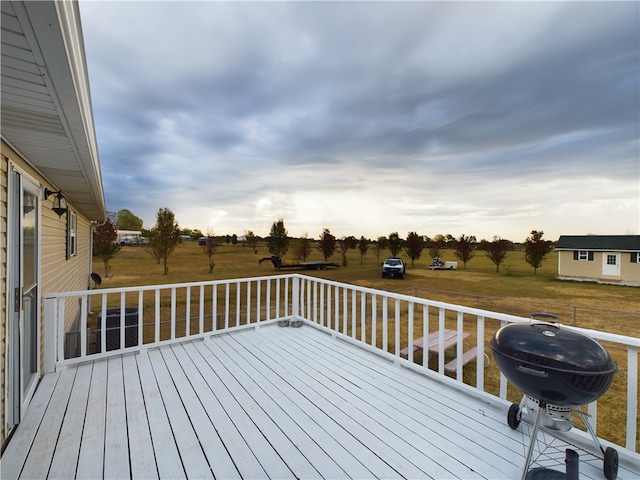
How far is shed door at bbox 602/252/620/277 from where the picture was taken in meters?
18.0

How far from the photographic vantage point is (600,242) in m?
19.0

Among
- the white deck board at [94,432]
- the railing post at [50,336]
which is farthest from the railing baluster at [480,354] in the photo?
the railing post at [50,336]

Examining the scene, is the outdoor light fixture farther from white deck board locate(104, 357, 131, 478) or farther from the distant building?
the distant building

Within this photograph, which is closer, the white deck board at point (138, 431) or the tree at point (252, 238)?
the white deck board at point (138, 431)

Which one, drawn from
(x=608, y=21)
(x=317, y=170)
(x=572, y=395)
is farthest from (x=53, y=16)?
(x=317, y=170)

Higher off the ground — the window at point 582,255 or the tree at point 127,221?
the tree at point 127,221

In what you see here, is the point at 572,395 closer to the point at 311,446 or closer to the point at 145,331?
the point at 311,446

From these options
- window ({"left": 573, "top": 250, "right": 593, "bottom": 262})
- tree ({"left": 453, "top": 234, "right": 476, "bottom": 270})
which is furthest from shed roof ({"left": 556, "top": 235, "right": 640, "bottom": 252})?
tree ({"left": 453, "top": 234, "right": 476, "bottom": 270})

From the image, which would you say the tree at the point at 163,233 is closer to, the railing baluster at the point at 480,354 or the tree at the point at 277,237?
the tree at the point at 277,237

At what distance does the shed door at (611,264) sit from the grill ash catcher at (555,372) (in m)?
23.6

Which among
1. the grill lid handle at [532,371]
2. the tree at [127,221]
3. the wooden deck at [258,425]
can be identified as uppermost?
the tree at [127,221]

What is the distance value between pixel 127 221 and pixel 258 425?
2111 inches

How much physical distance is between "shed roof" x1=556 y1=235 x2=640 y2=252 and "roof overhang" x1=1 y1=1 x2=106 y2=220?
2566cm

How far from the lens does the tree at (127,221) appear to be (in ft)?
149
